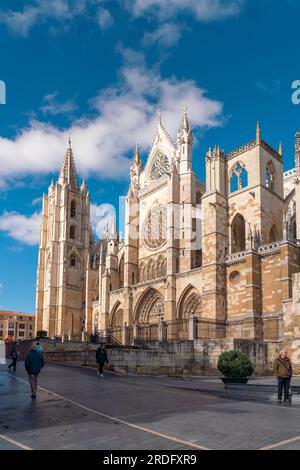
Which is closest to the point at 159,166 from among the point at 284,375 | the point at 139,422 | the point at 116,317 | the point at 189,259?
the point at 189,259

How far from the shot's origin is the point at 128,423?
313 inches

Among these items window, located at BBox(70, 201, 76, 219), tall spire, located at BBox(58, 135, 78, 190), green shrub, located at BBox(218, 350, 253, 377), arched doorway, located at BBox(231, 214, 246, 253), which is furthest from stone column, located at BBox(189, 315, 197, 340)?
tall spire, located at BBox(58, 135, 78, 190)

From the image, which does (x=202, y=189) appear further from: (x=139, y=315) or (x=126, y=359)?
(x=126, y=359)

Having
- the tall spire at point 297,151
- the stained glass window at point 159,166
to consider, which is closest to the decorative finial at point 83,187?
the stained glass window at point 159,166

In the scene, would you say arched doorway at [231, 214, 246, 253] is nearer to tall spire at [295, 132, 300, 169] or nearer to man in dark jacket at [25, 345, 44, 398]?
tall spire at [295, 132, 300, 169]

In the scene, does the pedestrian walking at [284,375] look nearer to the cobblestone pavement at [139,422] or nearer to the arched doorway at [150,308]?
the cobblestone pavement at [139,422]

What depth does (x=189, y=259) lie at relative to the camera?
38031mm

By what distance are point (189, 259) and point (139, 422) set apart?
30.2 metres

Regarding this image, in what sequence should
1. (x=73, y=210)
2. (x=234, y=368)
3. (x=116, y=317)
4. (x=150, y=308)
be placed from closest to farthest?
(x=234, y=368) < (x=150, y=308) < (x=116, y=317) < (x=73, y=210)

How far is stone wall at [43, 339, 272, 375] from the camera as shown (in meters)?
22.4

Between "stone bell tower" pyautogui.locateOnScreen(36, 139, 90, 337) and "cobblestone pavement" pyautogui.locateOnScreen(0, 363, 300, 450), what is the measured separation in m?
41.7

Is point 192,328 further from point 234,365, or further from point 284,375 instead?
point 284,375

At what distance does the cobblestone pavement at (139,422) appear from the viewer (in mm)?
6582

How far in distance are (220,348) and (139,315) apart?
1817 centimetres
